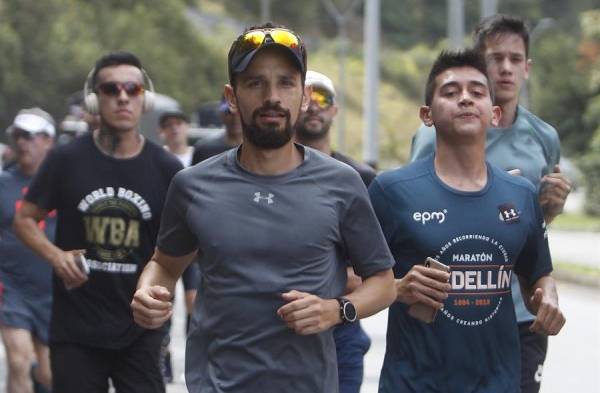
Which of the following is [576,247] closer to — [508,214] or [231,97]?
[508,214]

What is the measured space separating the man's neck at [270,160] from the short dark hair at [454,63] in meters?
1.05

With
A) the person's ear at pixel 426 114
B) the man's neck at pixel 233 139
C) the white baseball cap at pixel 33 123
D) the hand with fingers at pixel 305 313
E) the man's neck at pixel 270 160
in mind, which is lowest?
the hand with fingers at pixel 305 313

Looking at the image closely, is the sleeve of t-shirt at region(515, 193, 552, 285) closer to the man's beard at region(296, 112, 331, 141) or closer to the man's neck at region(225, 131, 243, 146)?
the man's beard at region(296, 112, 331, 141)

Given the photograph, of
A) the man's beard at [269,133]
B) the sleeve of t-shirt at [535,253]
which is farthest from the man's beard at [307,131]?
the man's beard at [269,133]

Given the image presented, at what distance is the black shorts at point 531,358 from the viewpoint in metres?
5.91

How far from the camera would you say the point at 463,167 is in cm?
524

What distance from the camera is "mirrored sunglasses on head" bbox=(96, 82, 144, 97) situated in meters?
6.70

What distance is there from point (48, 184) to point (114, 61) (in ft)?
2.19

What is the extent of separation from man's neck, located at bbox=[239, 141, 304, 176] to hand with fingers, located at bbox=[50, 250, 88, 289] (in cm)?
197

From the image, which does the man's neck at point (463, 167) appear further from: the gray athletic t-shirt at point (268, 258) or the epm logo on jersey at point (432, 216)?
the gray athletic t-shirt at point (268, 258)

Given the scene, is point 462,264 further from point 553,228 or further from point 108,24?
point 108,24

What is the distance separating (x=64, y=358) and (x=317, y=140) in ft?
5.44

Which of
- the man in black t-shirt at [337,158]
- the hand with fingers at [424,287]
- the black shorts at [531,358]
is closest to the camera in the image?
the hand with fingers at [424,287]

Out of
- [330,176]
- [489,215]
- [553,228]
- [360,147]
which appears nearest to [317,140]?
[489,215]
